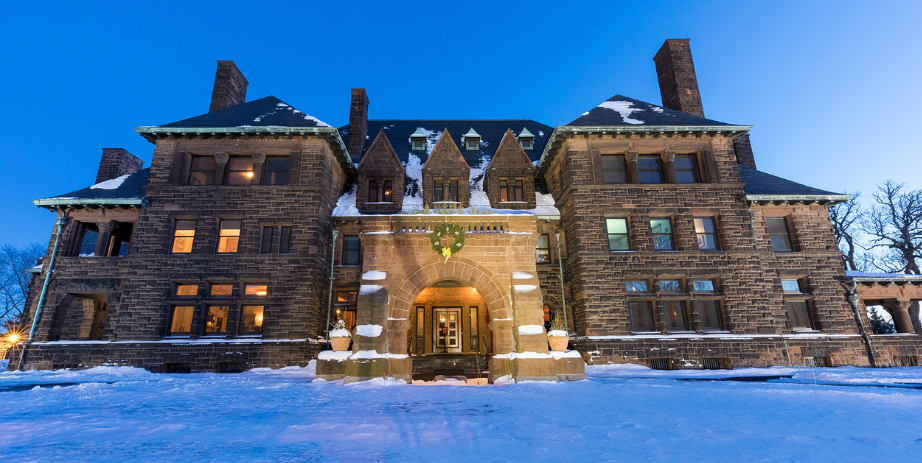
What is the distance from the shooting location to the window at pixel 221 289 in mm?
17250

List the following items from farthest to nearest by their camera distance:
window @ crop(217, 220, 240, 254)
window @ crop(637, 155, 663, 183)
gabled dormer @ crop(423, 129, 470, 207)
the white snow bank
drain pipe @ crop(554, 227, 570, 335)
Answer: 1. gabled dormer @ crop(423, 129, 470, 207)
2. window @ crop(637, 155, 663, 183)
3. drain pipe @ crop(554, 227, 570, 335)
4. window @ crop(217, 220, 240, 254)
5. the white snow bank

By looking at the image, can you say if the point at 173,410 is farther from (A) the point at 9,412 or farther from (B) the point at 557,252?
(B) the point at 557,252

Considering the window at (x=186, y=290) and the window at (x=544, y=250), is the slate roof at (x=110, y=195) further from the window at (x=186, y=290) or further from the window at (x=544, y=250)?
the window at (x=544, y=250)

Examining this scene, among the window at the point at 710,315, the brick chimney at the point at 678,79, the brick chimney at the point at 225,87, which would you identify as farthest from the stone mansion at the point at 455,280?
the brick chimney at the point at 678,79

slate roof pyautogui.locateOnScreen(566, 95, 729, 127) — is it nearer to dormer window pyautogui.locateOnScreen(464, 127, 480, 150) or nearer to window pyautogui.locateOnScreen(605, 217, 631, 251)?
window pyautogui.locateOnScreen(605, 217, 631, 251)

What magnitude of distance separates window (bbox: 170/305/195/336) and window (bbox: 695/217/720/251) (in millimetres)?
22643

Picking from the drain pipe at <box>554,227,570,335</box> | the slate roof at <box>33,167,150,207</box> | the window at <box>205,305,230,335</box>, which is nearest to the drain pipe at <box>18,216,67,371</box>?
the slate roof at <box>33,167,150,207</box>

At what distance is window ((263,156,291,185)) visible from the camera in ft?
61.6

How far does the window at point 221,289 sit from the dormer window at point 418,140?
41.6ft

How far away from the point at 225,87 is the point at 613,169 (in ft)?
71.1

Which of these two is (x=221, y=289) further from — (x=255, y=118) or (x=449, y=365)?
(x=449, y=365)

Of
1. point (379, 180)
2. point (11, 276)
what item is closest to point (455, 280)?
point (379, 180)

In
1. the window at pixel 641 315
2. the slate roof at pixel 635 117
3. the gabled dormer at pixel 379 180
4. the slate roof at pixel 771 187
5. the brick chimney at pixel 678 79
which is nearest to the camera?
the window at pixel 641 315

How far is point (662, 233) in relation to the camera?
1809 centimetres
